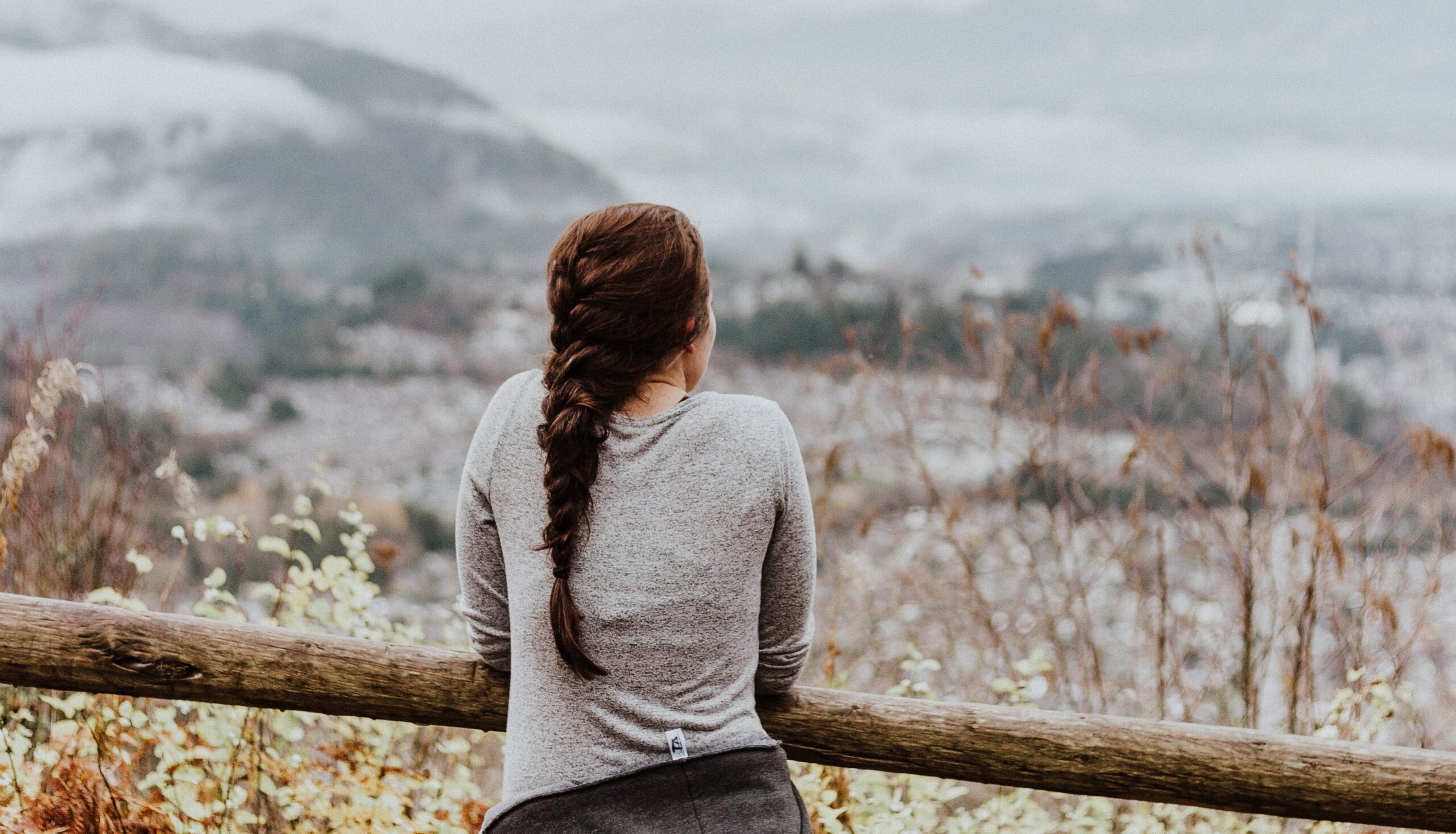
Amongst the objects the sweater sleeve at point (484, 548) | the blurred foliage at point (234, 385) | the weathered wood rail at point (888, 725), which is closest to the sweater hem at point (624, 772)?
the sweater sleeve at point (484, 548)

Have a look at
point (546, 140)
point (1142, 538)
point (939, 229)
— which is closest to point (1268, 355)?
point (1142, 538)

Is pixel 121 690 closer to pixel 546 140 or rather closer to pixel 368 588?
pixel 368 588

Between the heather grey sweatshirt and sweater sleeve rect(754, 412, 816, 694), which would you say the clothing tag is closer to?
the heather grey sweatshirt

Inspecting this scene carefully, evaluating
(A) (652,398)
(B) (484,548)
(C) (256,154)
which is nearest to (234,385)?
(B) (484,548)

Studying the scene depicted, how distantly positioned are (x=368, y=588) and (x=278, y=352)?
6653 cm

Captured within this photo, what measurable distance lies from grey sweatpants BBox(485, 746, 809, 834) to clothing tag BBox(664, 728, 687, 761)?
0.04ft

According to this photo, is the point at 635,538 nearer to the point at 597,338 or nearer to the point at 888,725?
the point at 597,338

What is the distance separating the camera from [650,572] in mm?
1433

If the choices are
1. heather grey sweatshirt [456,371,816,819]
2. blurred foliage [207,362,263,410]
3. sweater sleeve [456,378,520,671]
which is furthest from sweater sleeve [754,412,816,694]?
blurred foliage [207,362,263,410]

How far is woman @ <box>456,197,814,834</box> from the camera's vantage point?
4.67 ft

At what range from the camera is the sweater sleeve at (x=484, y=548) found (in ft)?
5.00

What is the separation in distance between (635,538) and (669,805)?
36cm

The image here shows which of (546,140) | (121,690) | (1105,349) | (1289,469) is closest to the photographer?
(121,690)

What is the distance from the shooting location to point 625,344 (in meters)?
1.44
